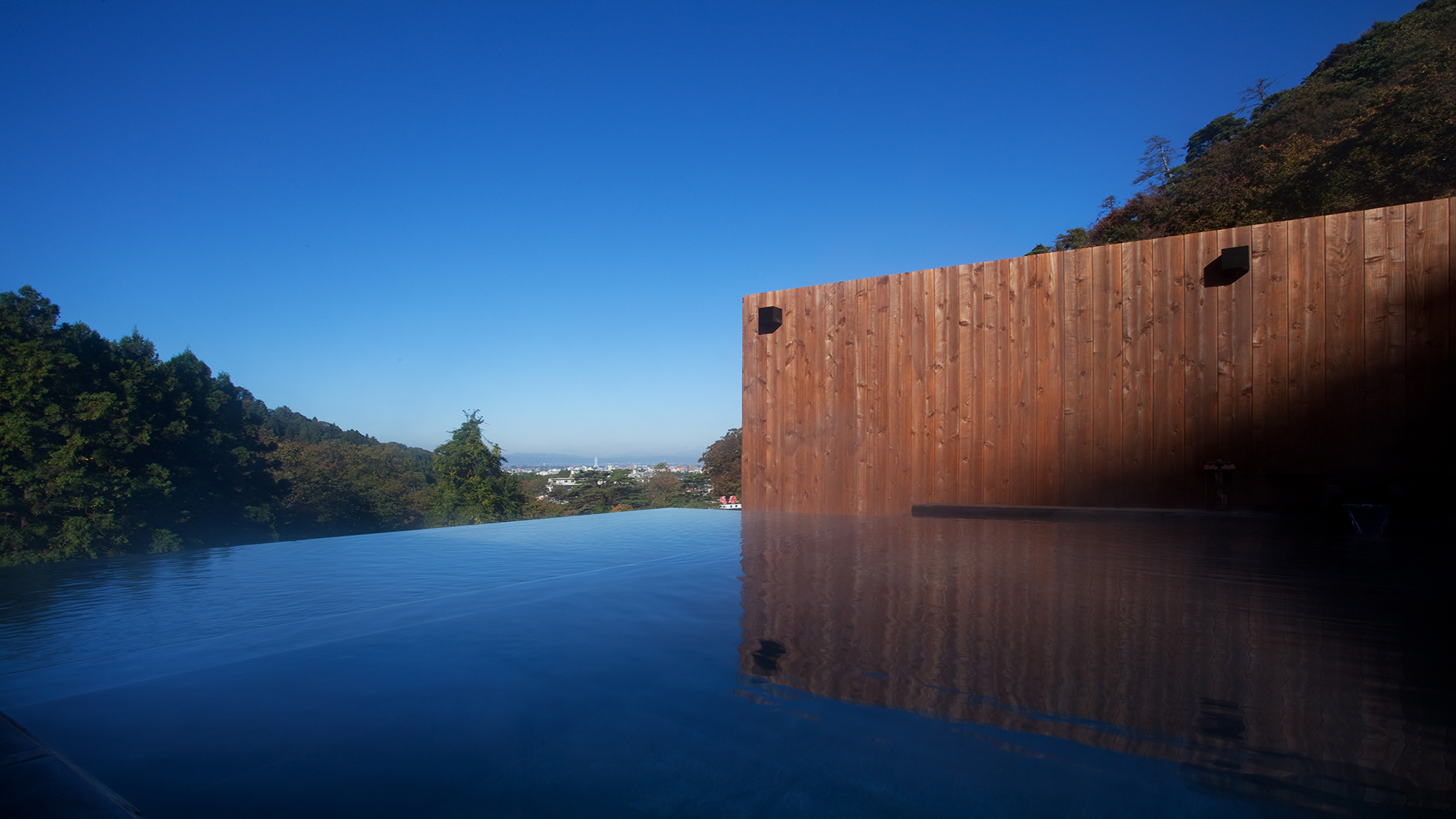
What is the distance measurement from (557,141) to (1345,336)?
9.20 metres

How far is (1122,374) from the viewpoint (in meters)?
3.25

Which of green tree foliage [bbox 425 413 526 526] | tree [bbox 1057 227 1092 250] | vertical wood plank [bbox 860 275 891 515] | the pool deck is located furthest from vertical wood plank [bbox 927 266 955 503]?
green tree foliage [bbox 425 413 526 526]

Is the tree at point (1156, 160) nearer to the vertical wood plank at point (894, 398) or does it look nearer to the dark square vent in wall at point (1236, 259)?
the dark square vent in wall at point (1236, 259)

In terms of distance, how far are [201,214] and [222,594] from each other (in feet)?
44.4

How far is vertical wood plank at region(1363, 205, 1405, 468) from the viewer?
2758 mm

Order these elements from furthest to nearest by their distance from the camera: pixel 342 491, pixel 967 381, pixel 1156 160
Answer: pixel 342 491
pixel 1156 160
pixel 967 381

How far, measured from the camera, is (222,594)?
58.8 inches

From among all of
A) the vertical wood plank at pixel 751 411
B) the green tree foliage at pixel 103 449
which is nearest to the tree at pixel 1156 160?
the vertical wood plank at pixel 751 411

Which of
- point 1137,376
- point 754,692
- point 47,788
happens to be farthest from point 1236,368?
point 47,788

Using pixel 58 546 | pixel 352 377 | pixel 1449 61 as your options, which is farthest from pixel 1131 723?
pixel 352 377

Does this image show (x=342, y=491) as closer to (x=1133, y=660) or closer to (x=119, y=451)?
(x=119, y=451)

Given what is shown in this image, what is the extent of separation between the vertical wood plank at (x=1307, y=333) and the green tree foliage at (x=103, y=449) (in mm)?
16055

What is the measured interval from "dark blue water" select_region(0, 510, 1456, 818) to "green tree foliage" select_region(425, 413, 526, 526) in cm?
2001

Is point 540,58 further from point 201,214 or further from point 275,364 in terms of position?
point 275,364
